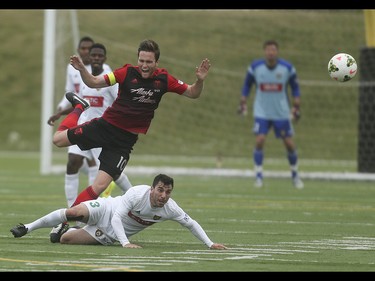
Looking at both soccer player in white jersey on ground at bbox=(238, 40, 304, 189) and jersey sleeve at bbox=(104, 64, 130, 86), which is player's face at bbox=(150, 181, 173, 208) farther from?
soccer player in white jersey on ground at bbox=(238, 40, 304, 189)

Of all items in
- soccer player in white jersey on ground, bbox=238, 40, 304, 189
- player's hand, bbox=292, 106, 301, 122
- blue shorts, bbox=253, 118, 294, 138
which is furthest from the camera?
blue shorts, bbox=253, 118, 294, 138

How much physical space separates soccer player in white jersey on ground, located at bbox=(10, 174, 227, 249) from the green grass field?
23 cm

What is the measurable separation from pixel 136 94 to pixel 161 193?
4.99 ft

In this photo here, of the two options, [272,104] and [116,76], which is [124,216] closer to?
[116,76]

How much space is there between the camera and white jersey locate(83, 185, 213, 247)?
11914 millimetres

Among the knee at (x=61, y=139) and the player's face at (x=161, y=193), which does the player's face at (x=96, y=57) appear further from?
the player's face at (x=161, y=193)

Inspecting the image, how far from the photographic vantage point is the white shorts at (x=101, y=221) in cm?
1222

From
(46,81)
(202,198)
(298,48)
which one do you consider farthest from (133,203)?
(298,48)

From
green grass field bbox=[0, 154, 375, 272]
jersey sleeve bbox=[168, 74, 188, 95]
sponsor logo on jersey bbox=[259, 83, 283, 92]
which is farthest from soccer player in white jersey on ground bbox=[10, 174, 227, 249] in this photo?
sponsor logo on jersey bbox=[259, 83, 283, 92]

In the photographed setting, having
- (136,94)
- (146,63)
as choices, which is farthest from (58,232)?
(146,63)

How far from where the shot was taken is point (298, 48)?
128 ft

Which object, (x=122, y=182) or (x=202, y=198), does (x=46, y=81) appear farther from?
(x=122, y=182)

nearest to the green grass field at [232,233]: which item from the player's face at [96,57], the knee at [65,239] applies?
the knee at [65,239]
